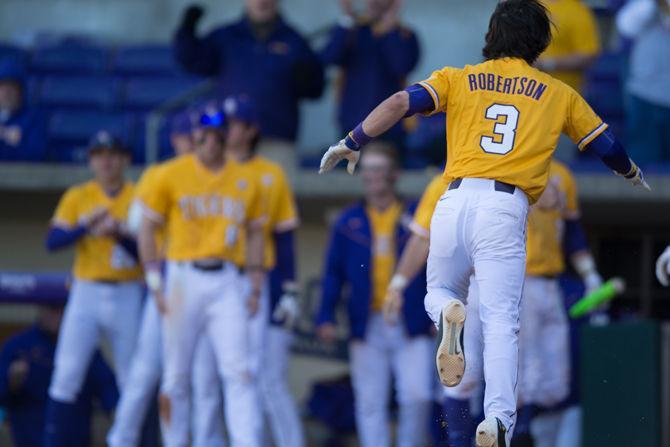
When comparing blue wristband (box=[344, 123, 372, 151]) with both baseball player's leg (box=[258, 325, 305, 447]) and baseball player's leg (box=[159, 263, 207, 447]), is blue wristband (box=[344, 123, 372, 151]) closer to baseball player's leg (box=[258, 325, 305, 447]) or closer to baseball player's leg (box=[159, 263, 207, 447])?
baseball player's leg (box=[159, 263, 207, 447])

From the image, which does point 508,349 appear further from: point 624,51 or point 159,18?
point 159,18

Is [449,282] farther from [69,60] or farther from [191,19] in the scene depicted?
[69,60]

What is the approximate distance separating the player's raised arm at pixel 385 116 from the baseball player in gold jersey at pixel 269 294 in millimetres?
2946

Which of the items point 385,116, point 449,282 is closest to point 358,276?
point 449,282

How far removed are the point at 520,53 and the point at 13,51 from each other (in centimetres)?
792

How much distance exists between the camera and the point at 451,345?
6.43m

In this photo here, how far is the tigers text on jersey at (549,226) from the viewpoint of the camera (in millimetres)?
9422

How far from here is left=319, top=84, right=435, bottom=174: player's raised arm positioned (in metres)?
6.56

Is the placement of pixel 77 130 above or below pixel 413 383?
above

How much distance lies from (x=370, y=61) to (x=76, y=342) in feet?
10.6

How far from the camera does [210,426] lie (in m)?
9.23

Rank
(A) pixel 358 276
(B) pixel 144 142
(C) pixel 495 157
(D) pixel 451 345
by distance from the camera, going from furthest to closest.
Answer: (B) pixel 144 142
(A) pixel 358 276
(C) pixel 495 157
(D) pixel 451 345

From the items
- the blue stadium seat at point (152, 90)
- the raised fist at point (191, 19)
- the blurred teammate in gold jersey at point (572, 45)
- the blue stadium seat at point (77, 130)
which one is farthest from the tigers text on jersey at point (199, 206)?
the blue stadium seat at point (152, 90)

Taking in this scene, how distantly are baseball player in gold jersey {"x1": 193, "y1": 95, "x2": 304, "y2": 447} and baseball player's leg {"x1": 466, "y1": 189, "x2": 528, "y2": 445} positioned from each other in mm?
3117
